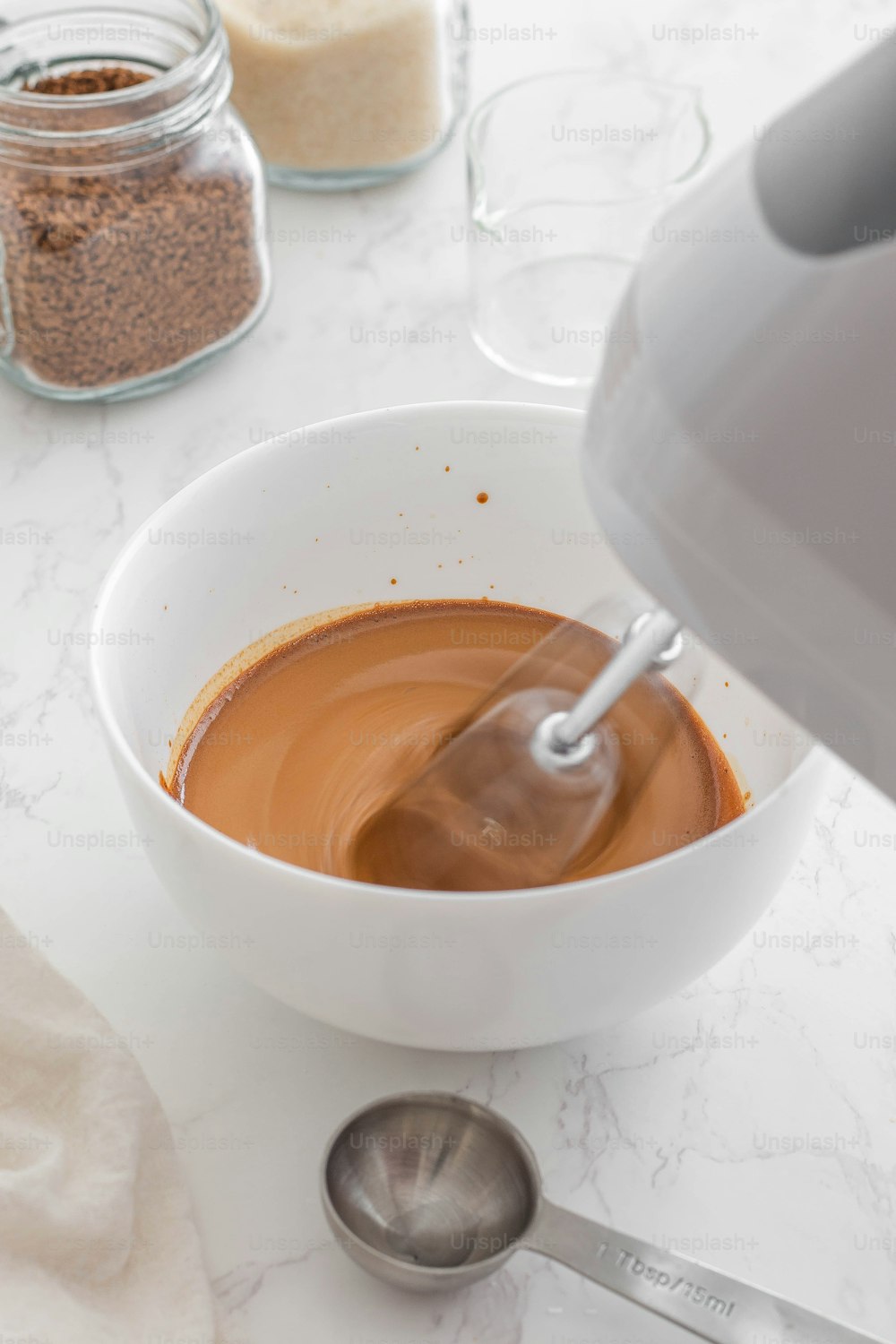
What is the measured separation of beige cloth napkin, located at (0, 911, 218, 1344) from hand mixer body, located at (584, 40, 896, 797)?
0.35m

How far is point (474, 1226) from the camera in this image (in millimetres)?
612

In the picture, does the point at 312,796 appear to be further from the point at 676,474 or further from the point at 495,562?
the point at 676,474

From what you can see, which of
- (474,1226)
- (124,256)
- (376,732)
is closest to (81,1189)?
(474,1226)

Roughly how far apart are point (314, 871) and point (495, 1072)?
125 mm

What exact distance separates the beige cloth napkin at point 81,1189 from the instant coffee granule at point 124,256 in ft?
1.59

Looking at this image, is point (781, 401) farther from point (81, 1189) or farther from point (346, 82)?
point (346, 82)

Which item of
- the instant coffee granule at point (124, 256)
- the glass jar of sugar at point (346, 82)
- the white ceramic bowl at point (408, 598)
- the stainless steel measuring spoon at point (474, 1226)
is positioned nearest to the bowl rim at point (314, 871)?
the white ceramic bowl at point (408, 598)

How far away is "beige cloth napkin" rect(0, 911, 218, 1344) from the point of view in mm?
594

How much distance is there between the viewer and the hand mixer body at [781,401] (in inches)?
16.0

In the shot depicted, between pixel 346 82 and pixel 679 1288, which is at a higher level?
pixel 346 82

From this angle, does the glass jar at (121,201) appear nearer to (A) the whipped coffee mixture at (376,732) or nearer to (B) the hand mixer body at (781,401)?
(A) the whipped coffee mixture at (376,732)

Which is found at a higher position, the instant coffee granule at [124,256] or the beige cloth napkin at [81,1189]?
the instant coffee granule at [124,256]

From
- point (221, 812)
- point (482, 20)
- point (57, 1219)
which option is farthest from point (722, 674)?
point (482, 20)

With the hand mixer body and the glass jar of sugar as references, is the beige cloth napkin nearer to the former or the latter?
the hand mixer body
